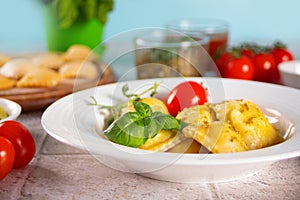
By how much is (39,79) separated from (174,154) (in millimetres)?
869

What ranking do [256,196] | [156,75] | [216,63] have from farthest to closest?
[216,63] → [156,75] → [256,196]

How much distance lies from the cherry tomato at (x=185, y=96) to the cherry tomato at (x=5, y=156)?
439 millimetres

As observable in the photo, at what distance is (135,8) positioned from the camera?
2496 mm

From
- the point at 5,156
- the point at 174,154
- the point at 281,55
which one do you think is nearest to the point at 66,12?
the point at 281,55

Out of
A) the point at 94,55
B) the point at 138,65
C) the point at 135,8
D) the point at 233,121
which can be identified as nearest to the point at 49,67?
the point at 94,55

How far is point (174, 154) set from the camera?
1004mm

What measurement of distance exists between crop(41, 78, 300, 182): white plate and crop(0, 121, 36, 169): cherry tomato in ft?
0.24

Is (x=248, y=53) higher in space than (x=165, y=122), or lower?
lower

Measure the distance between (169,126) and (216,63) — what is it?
867mm

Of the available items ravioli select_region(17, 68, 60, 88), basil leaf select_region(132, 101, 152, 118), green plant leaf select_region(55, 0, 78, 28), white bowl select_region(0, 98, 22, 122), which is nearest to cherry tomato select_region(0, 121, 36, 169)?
white bowl select_region(0, 98, 22, 122)

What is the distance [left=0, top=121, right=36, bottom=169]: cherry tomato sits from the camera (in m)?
1.19

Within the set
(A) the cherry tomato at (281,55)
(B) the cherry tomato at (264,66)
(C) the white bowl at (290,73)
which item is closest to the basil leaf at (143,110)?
(C) the white bowl at (290,73)

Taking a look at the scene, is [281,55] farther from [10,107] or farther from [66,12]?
[10,107]

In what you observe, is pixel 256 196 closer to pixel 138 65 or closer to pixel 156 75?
pixel 156 75
